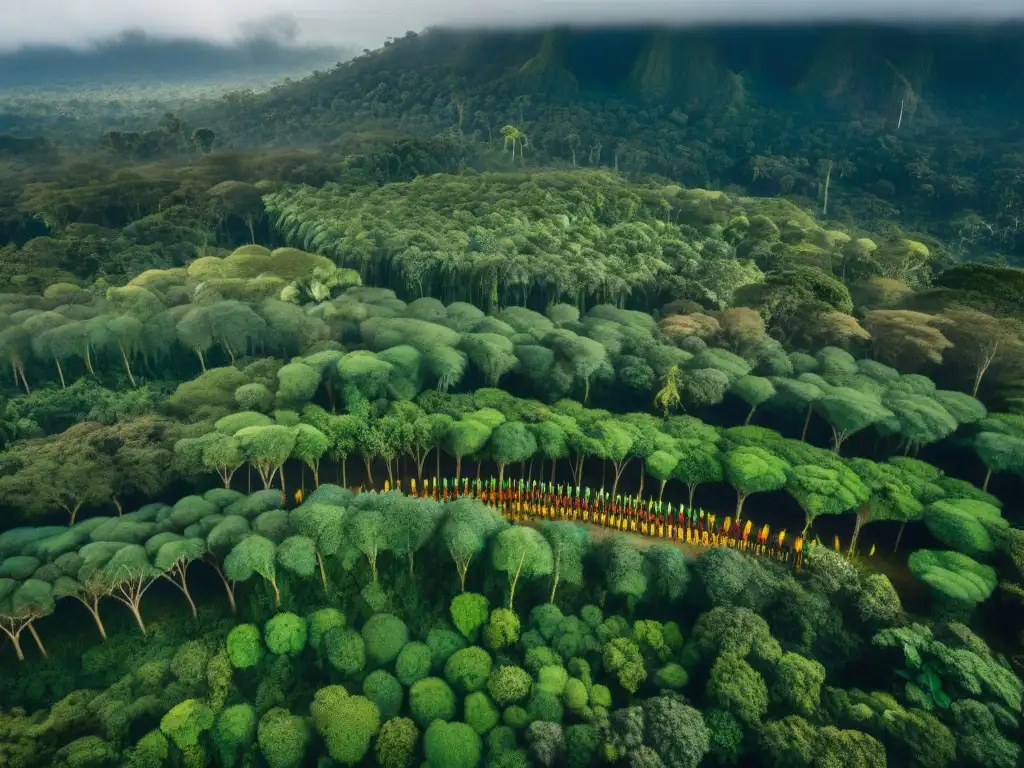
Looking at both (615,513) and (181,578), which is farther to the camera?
(615,513)

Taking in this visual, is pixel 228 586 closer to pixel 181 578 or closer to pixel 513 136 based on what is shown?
pixel 181 578

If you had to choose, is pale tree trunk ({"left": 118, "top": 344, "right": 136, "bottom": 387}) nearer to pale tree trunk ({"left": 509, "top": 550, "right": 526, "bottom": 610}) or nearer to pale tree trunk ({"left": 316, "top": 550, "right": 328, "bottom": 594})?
pale tree trunk ({"left": 316, "top": 550, "right": 328, "bottom": 594})

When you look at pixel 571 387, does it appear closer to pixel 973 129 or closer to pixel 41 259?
pixel 41 259

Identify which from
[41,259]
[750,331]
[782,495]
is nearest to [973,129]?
[750,331]

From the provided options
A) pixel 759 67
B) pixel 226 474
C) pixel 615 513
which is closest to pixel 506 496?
pixel 615 513

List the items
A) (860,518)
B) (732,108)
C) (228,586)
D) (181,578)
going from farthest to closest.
→ (732,108) < (860,518) < (228,586) < (181,578)

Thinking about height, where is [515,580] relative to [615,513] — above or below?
above

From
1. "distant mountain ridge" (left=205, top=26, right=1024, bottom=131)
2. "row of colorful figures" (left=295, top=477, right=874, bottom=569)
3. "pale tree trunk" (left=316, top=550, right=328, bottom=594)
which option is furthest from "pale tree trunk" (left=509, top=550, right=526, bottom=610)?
"distant mountain ridge" (left=205, top=26, right=1024, bottom=131)
